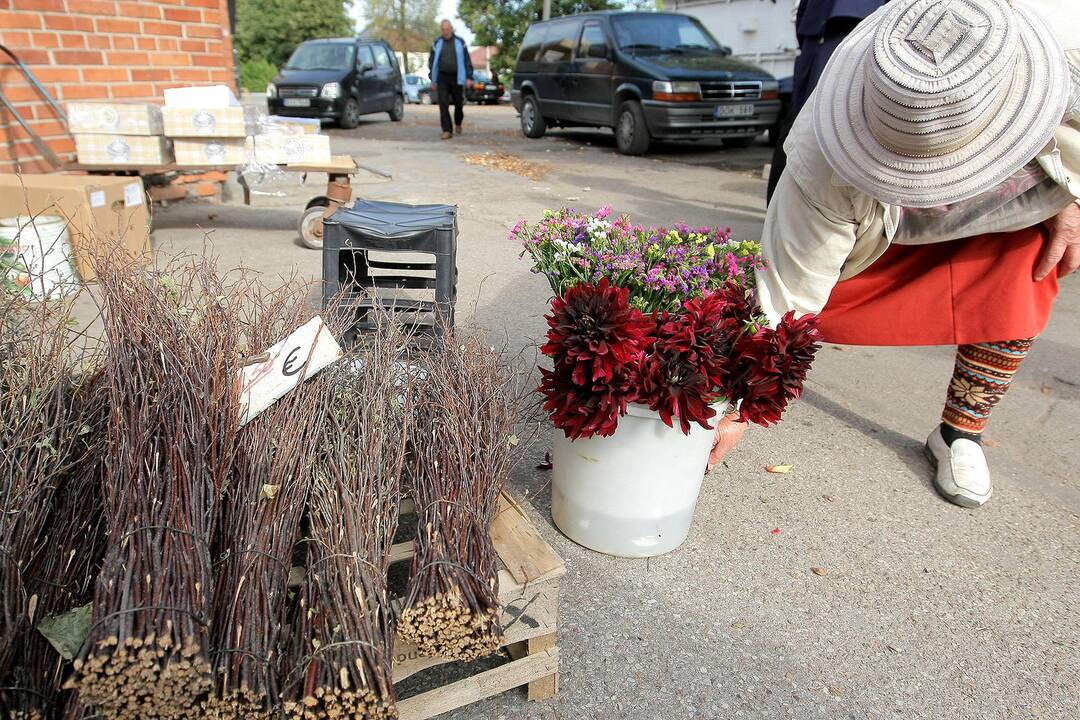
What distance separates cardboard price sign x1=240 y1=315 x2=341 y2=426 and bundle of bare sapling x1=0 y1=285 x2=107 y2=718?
363 millimetres

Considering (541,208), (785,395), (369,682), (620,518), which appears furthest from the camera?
(541,208)

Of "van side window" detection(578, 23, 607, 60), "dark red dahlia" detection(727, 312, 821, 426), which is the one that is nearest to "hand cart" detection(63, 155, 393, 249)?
"dark red dahlia" detection(727, 312, 821, 426)

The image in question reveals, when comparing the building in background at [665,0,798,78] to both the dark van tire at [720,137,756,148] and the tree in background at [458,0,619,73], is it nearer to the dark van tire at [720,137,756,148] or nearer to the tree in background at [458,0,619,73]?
the dark van tire at [720,137,756,148]

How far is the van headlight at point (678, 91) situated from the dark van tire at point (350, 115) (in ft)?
24.2

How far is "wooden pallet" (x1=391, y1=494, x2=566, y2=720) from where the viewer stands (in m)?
1.54

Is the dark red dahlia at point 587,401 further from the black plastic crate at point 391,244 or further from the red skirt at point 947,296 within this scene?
the red skirt at point 947,296

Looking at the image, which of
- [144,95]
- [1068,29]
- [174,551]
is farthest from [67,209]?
[1068,29]

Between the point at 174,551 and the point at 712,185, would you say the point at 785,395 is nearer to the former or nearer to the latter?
the point at 174,551

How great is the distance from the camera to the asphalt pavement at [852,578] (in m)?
1.82

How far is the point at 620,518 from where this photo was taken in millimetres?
2170

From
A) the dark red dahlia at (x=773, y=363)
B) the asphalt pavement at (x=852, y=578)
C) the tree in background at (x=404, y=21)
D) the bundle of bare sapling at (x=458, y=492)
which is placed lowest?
the asphalt pavement at (x=852, y=578)

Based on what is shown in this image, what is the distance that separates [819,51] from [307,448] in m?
3.58

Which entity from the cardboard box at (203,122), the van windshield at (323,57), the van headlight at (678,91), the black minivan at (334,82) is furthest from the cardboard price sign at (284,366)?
the van windshield at (323,57)

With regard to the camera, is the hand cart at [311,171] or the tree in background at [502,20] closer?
the hand cart at [311,171]
